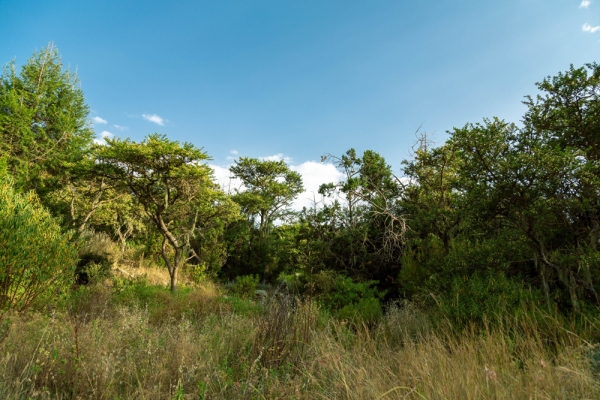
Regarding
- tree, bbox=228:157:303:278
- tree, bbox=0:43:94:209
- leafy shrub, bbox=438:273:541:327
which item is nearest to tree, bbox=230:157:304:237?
tree, bbox=228:157:303:278

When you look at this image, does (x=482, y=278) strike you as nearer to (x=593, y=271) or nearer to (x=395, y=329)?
(x=593, y=271)

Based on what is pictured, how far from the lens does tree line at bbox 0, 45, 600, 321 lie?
459 centimetres

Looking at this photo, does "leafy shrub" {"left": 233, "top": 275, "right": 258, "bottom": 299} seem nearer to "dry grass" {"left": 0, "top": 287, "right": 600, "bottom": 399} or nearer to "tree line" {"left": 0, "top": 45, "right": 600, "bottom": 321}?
"tree line" {"left": 0, "top": 45, "right": 600, "bottom": 321}

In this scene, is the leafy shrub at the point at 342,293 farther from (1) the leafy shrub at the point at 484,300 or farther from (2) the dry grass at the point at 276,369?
(2) the dry grass at the point at 276,369

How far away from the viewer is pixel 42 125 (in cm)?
1261

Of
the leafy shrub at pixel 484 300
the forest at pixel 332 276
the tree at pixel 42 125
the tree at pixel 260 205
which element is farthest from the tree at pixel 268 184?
the leafy shrub at pixel 484 300

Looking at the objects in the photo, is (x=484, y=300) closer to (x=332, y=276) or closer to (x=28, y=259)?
(x=332, y=276)

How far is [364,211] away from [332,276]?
2387 mm

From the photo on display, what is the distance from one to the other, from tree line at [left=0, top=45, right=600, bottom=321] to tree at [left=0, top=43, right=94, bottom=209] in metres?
0.06

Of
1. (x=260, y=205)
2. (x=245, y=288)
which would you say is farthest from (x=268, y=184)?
(x=245, y=288)

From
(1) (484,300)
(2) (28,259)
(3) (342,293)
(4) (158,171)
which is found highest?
(4) (158,171)

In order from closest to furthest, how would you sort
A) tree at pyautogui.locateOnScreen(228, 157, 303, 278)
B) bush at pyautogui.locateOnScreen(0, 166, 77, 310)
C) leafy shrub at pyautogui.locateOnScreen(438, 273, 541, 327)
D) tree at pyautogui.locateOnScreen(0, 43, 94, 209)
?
leafy shrub at pyautogui.locateOnScreen(438, 273, 541, 327)
bush at pyautogui.locateOnScreen(0, 166, 77, 310)
tree at pyautogui.locateOnScreen(0, 43, 94, 209)
tree at pyautogui.locateOnScreen(228, 157, 303, 278)

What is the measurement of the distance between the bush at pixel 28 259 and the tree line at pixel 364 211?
26 millimetres

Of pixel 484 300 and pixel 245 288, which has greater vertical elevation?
pixel 484 300
